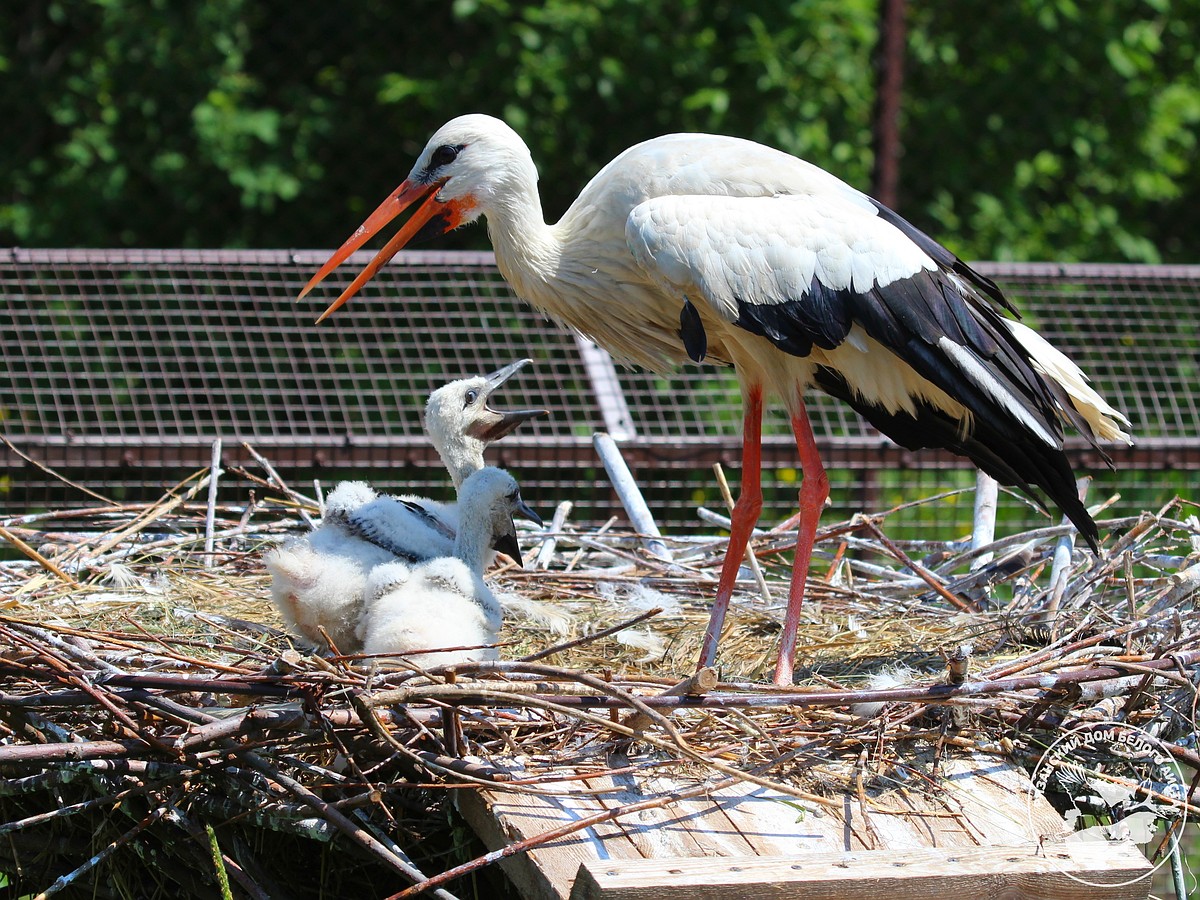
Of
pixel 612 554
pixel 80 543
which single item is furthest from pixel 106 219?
pixel 612 554

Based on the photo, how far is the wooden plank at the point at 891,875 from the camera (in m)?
2.20

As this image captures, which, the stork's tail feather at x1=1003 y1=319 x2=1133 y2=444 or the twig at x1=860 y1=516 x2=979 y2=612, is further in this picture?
the twig at x1=860 y1=516 x2=979 y2=612

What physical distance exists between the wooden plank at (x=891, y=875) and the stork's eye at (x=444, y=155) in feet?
6.21

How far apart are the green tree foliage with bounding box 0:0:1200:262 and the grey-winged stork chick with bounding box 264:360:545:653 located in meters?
3.58

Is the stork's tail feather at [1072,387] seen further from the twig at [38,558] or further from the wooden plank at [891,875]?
the twig at [38,558]

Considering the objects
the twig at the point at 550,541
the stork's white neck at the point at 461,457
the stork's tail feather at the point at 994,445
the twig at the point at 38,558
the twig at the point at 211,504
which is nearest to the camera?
the stork's tail feather at the point at 994,445

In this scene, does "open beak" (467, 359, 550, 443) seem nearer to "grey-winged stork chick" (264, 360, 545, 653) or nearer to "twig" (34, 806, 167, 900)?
"grey-winged stork chick" (264, 360, 545, 653)

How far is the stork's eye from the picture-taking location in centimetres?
359

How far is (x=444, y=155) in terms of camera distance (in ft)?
11.9

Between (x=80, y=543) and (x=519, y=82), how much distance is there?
3.70 meters

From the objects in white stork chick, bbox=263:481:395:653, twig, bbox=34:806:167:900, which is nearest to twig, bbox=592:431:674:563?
white stork chick, bbox=263:481:395:653

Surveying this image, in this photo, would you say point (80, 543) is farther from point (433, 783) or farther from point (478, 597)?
point (433, 783)

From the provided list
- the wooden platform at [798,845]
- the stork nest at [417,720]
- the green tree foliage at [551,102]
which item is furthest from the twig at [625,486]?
the green tree foliage at [551,102]

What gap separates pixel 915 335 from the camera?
3.22 m
